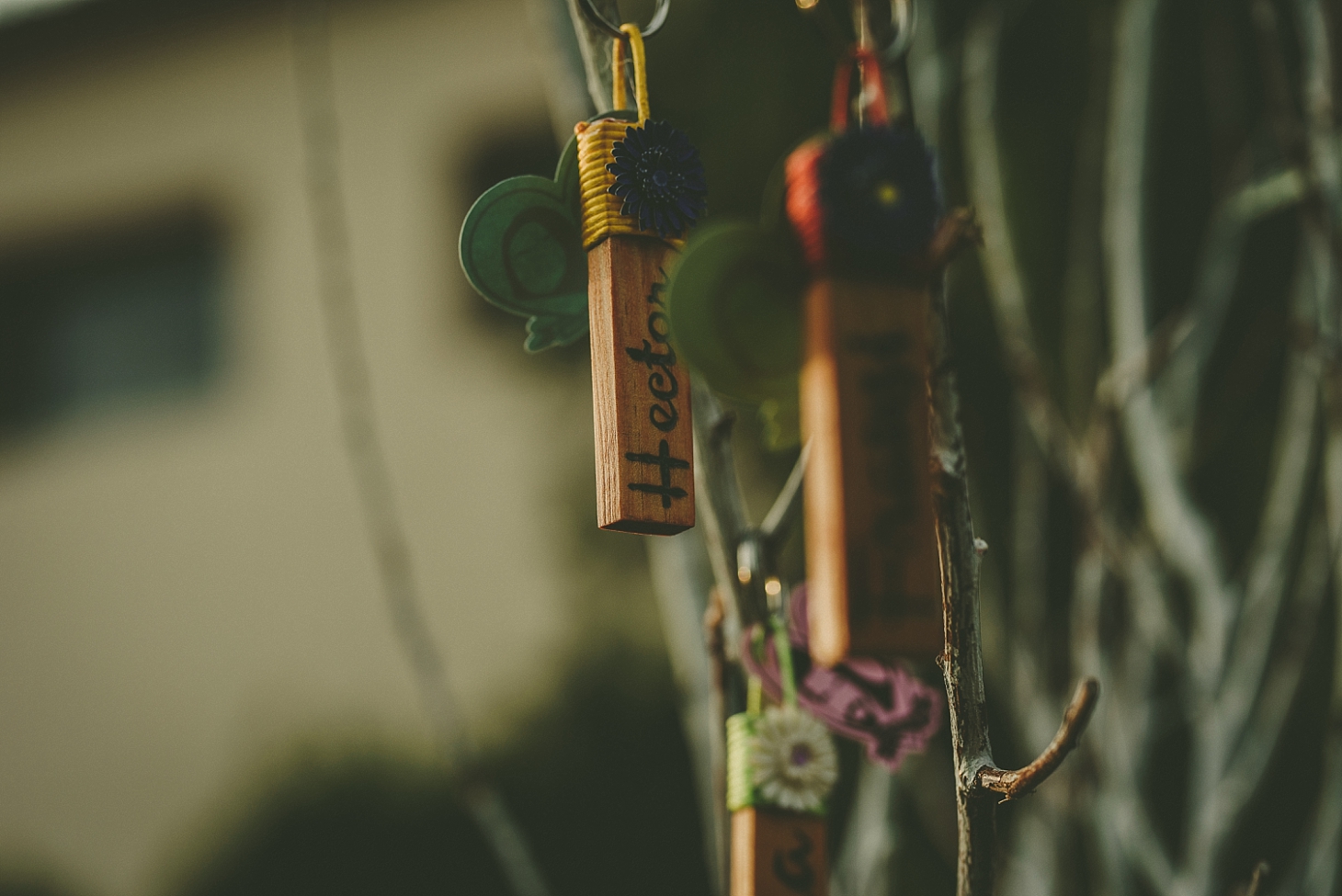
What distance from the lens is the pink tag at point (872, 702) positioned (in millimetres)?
565

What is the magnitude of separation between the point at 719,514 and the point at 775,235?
0.21 meters

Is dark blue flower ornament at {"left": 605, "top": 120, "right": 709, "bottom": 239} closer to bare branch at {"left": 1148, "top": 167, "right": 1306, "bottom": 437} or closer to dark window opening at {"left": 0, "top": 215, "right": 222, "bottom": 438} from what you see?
bare branch at {"left": 1148, "top": 167, "right": 1306, "bottom": 437}

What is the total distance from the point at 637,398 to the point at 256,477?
2.65 metres

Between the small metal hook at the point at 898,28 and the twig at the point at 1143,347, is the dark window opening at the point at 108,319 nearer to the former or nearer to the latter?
the twig at the point at 1143,347

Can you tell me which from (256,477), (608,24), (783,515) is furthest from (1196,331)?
(256,477)

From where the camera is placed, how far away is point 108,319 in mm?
3102

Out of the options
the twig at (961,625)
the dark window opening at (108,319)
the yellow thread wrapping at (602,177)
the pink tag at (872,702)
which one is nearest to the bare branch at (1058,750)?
the twig at (961,625)

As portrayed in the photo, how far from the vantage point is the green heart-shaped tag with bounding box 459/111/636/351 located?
1.56 feet

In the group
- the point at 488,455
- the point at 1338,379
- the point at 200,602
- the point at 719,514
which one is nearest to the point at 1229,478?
the point at 1338,379

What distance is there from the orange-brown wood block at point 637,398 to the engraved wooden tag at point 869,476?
77mm

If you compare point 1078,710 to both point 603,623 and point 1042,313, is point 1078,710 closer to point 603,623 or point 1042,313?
point 1042,313

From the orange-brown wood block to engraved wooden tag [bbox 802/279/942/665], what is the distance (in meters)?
0.08

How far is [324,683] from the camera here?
2.72 metres

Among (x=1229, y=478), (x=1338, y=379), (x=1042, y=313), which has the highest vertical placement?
(x=1042, y=313)
